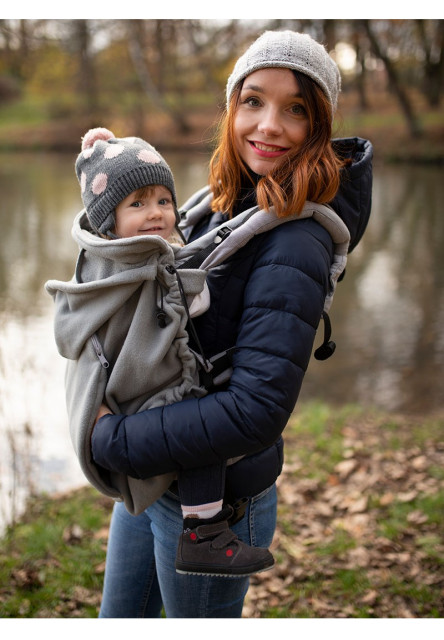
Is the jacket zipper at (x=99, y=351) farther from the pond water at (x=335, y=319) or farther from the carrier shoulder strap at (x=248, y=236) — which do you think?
the pond water at (x=335, y=319)

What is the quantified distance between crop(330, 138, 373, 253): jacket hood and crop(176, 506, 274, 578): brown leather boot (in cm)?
81

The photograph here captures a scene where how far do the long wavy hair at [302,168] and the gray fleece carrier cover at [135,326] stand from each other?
0.04 meters

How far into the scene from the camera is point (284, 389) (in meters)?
1.30

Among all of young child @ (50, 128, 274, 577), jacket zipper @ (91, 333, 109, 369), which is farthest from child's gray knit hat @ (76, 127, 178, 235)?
jacket zipper @ (91, 333, 109, 369)

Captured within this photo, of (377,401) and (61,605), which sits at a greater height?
(61,605)

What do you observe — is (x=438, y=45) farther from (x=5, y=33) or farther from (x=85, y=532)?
(x=85, y=532)

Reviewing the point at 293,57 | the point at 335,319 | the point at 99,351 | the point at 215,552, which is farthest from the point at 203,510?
the point at 335,319

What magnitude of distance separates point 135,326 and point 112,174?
0.41 m

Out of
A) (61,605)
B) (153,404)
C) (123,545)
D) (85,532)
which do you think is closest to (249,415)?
(153,404)

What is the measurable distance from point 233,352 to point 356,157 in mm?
656

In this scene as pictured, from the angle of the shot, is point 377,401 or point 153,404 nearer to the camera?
point 153,404

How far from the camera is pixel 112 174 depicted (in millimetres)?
1496

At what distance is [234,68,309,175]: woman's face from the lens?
1.43 meters

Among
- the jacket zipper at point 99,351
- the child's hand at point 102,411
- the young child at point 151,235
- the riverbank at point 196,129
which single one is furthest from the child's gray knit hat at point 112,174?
the riverbank at point 196,129
